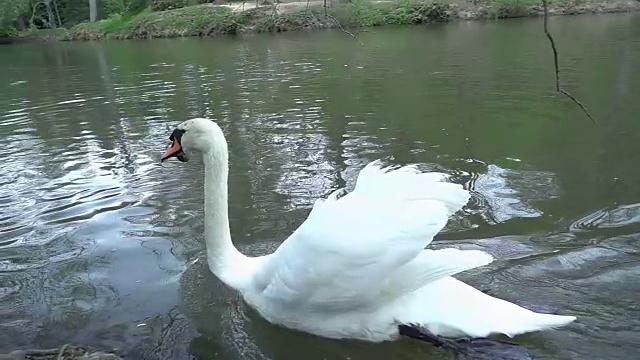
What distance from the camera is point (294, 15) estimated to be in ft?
106

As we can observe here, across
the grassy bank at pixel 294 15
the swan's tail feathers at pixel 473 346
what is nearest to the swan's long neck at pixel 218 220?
the swan's tail feathers at pixel 473 346

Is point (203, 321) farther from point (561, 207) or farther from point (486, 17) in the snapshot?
point (486, 17)

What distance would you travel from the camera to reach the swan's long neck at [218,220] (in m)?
4.35

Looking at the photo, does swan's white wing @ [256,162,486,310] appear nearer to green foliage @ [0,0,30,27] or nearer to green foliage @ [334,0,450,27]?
green foliage @ [334,0,450,27]

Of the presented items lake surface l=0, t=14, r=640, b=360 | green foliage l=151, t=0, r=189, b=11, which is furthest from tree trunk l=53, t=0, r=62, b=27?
lake surface l=0, t=14, r=640, b=360

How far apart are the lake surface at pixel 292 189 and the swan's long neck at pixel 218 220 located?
410mm

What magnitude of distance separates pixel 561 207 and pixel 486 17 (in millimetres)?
29211

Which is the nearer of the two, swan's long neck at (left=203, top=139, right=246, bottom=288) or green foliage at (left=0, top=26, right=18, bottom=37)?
swan's long neck at (left=203, top=139, right=246, bottom=288)

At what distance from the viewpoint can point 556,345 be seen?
3904mm

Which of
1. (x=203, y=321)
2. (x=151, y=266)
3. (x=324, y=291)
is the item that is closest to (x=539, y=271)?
(x=324, y=291)

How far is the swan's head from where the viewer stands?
432cm

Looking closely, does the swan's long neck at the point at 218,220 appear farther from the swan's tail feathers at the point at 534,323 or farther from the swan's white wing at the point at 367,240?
the swan's tail feathers at the point at 534,323

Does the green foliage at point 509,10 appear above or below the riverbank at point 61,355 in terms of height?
above

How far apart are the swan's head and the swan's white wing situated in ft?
3.19
